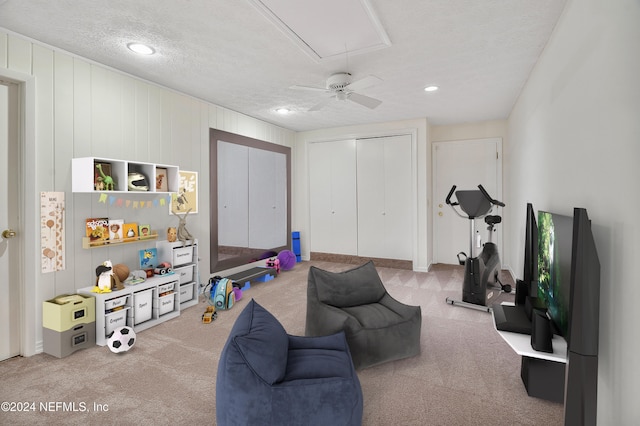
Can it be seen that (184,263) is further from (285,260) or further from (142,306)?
(285,260)

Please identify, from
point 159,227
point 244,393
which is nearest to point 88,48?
point 159,227

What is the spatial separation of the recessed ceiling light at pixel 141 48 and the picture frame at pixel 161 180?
1219mm

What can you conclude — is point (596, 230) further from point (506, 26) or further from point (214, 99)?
point (214, 99)

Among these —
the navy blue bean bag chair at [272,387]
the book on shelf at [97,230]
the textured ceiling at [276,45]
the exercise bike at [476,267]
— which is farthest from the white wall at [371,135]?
the navy blue bean bag chair at [272,387]

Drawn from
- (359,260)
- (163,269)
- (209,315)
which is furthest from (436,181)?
(163,269)

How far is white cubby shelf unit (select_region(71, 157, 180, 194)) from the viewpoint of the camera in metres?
2.85

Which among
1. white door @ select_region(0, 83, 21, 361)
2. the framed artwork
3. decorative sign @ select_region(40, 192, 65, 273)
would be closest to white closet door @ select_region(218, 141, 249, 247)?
the framed artwork

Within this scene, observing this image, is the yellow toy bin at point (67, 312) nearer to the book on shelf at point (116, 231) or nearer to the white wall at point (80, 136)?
the white wall at point (80, 136)

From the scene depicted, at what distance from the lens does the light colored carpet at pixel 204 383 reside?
189 centimetres

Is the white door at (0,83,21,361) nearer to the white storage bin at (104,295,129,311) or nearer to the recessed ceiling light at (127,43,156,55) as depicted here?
the white storage bin at (104,295,129,311)

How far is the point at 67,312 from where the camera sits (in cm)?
263

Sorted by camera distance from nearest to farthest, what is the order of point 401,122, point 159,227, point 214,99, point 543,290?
1. point 543,290
2. point 159,227
3. point 214,99
4. point 401,122

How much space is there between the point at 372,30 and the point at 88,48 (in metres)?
2.47

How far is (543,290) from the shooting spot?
88.0 inches
